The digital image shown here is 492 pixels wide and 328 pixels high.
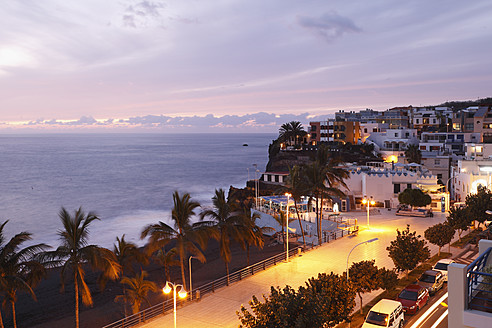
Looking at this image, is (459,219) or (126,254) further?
(459,219)

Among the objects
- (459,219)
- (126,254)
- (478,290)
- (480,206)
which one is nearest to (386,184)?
(480,206)

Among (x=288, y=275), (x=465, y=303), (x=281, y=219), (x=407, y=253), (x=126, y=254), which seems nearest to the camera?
(x=465, y=303)

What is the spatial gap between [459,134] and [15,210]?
3451 inches

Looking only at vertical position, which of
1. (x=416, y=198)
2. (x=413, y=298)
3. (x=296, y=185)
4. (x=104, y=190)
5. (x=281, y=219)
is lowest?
(x=104, y=190)

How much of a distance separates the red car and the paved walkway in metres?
2.28

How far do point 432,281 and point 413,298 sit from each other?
134 inches

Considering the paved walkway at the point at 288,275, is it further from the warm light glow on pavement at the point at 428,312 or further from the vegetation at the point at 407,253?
the warm light glow on pavement at the point at 428,312

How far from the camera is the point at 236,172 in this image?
448ft

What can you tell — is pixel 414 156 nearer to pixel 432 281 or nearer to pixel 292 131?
pixel 292 131

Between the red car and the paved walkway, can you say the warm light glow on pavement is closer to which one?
the red car

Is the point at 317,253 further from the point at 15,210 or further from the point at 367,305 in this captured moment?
the point at 15,210

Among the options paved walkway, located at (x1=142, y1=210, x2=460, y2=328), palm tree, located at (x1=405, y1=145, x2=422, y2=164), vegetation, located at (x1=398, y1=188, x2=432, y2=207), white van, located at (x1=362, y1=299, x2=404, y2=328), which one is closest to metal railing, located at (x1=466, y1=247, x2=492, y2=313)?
white van, located at (x1=362, y1=299, x2=404, y2=328)

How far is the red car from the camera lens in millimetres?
18984

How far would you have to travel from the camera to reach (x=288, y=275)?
80.4ft
